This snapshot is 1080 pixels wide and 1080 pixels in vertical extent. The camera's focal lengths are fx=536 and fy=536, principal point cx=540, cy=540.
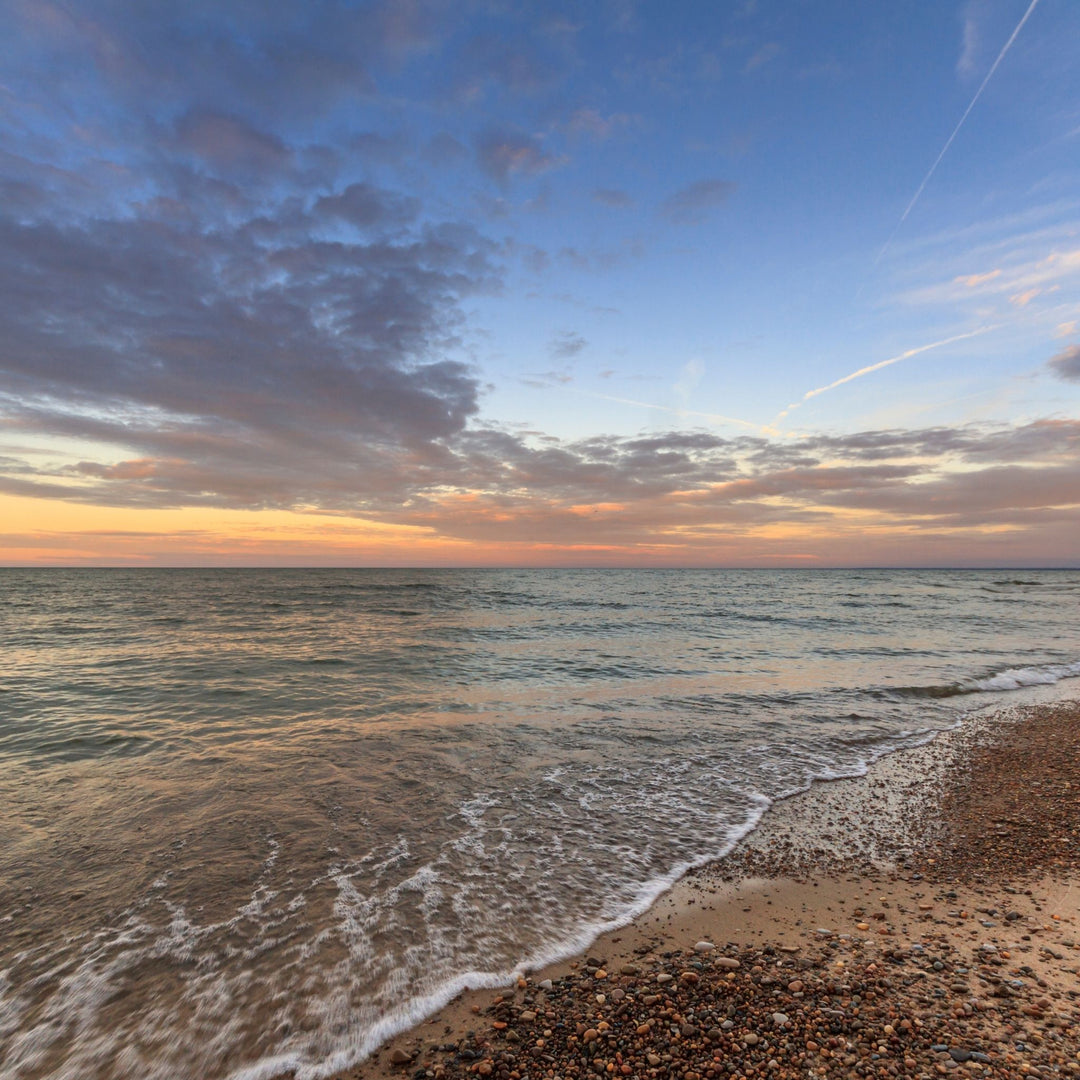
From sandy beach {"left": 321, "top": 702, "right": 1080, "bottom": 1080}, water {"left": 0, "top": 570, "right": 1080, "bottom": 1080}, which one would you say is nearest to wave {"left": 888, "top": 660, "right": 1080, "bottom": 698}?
water {"left": 0, "top": 570, "right": 1080, "bottom": 1080}

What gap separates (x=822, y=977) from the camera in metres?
4.12

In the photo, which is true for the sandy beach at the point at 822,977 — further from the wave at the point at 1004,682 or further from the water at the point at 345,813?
the wave at the point at 1004,682

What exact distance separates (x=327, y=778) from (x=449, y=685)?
23.1 ft

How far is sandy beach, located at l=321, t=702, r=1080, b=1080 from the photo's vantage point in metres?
3.38

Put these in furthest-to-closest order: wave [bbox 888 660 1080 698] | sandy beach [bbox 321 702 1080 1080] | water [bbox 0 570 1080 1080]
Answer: wave [bbox 888 660 1080 698] < water [bbox 0 570 1080 1080] < sandy beach [bbox 321 702 1080 1080]

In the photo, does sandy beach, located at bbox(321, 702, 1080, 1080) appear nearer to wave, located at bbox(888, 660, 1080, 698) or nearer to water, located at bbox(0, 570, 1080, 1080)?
water, located at bbox(0, 570, 1080, 1080)

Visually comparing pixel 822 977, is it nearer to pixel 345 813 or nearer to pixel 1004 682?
pixel 345 813

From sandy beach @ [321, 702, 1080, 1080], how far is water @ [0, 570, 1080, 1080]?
0.51 meters

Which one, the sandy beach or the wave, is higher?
the sandy beach

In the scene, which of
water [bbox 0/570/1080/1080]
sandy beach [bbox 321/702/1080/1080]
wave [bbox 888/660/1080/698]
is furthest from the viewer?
wave [bbox 888/660/1080/698]

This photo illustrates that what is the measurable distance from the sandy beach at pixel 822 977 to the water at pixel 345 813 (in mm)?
510

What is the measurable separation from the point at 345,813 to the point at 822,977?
5876mm

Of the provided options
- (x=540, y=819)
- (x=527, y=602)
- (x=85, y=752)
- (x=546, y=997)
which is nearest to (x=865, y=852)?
(x=540, y=819)

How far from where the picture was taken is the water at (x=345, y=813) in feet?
13.8
